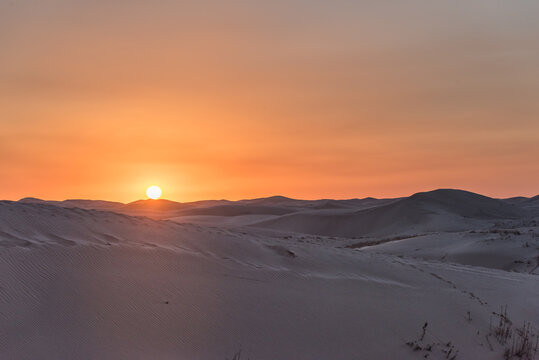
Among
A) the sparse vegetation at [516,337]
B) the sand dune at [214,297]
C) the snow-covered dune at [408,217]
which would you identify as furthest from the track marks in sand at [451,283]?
the snow-covered dune at [408,217]

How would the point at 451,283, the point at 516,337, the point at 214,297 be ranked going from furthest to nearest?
the point at 451,283
the point at 516,337
the point at 214,297

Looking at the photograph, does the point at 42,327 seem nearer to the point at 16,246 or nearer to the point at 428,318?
the point at 16,246

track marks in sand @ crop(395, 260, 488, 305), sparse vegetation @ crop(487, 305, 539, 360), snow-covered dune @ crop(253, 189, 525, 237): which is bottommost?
sparse vegetation @ crop(487, 305, 539, 360)

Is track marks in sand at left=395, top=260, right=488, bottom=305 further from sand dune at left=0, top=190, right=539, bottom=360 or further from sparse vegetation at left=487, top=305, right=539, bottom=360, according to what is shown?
sparse vegetation at left=487, top=305, right=539, bottom=360

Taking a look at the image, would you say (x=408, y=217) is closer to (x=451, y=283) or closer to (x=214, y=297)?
(x=451, y=283)

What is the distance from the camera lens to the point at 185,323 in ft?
17.7

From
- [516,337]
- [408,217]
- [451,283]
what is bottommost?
[516,337]

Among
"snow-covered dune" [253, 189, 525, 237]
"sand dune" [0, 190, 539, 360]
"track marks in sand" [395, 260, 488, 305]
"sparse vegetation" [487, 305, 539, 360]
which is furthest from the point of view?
"snow-covered dune" [253, 189, 525, 237]

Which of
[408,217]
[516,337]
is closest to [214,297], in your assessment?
[516,337]

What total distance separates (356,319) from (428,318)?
114 cm

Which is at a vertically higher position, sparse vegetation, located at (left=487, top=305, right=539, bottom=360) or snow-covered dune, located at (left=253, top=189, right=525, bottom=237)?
snow-covered dune, located at (left=253, top=189, right=525, bottom=237)

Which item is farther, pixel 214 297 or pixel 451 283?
pixel 451 283

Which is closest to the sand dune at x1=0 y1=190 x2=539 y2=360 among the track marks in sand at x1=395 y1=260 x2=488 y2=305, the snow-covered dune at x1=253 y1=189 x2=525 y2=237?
the track marks in sand at x1=395 y1=260 x2=488 y2=305

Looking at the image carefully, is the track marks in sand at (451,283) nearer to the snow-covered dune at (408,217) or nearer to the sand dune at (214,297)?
the sand dune at (214,297)
